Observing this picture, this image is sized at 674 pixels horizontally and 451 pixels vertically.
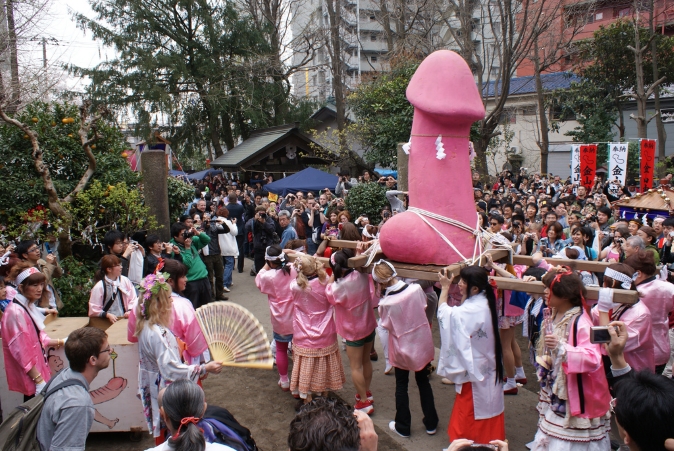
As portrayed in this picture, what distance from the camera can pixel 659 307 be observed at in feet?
13.1

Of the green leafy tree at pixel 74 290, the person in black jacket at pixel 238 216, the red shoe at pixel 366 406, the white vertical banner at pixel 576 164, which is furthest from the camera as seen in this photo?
the white vertical banner at pixel 576 164

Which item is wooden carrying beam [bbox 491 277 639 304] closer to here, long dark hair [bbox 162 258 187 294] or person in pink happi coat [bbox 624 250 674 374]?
person in pink happi coat [bbox 624 250 674 374]

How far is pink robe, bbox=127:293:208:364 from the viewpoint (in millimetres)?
3932

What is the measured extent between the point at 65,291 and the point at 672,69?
20216 mm

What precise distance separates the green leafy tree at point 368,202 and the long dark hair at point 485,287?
21.9 ft

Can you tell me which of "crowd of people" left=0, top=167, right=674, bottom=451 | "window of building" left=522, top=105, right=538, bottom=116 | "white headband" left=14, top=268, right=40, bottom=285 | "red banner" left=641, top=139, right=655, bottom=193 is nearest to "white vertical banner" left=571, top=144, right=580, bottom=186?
"red banner" left=641, top=139, right=655, bottom=193

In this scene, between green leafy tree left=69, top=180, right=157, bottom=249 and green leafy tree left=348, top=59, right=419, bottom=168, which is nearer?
green leafy tree left=69, top=180, right=157, bottom=249

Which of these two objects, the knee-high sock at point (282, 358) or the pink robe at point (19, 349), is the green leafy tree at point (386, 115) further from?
the pink robe at point (19, 349)

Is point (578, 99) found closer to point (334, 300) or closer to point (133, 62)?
point (133, 62)

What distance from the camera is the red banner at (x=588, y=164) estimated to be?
42.0 ft

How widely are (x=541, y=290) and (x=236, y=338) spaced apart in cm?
231

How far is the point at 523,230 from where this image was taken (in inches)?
313

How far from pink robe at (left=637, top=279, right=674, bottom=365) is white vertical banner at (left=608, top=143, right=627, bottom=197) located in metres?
8.89

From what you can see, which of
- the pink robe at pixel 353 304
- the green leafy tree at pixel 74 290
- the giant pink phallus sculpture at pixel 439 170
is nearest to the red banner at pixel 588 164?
the giant pink phallus sculpture at pixel 439 170
